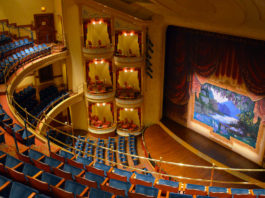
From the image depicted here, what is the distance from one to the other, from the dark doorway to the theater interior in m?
0.06

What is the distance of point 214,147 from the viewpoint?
12867mm

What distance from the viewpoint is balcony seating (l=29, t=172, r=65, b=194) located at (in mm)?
5254

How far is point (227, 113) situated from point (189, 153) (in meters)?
2.65

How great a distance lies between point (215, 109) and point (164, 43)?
4656mm

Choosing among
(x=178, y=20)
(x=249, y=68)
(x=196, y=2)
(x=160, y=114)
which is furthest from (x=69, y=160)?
(x=160, y=114)

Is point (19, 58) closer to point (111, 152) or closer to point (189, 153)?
point (111, 152)

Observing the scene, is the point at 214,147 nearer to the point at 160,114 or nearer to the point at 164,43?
the point at 160,114

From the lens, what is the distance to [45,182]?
526cm

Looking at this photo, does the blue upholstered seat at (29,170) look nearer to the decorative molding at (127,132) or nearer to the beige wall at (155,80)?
the beige wall at (155,80)

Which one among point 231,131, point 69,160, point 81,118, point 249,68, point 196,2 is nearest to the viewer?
point 69,160

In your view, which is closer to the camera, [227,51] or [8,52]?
[227,51]

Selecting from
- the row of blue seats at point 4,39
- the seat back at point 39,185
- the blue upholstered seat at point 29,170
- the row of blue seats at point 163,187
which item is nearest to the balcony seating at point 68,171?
the row of blue seats at point 163,187

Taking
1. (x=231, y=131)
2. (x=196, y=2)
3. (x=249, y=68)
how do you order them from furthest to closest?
(x=231, y=131)
(x=249, y=68)
(x=196, y=2)

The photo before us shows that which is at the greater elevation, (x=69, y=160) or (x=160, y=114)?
(x=69, y=160)
